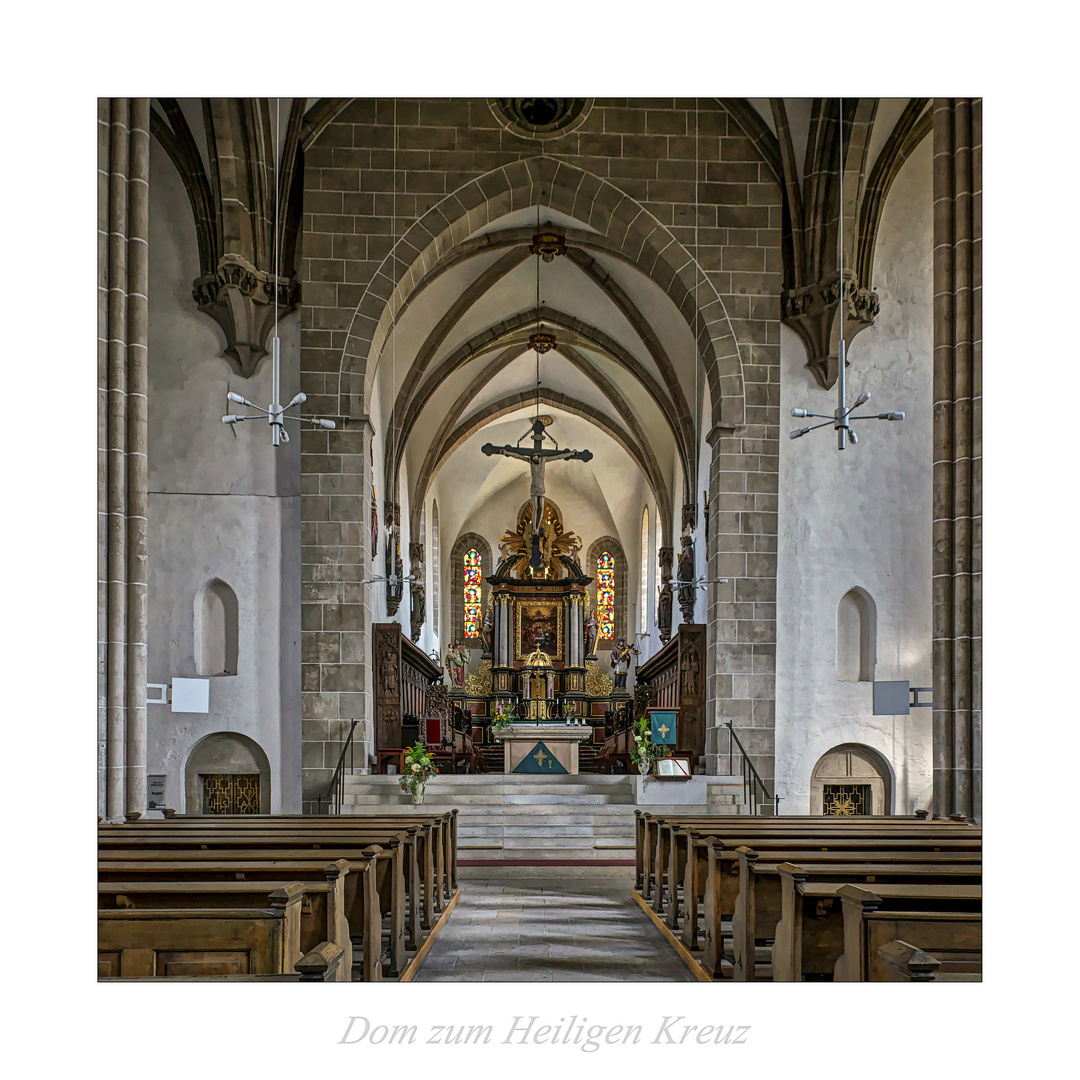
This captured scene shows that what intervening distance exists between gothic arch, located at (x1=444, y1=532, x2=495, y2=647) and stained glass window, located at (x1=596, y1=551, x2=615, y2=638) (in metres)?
3.27

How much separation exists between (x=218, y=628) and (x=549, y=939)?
31.2ft

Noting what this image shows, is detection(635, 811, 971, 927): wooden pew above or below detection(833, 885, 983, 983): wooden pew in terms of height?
below

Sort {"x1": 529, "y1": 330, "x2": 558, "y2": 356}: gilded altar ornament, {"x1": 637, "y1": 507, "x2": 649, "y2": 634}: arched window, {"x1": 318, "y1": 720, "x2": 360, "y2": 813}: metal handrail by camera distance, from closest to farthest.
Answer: {"x1": 318, "y1": 720, "x2": 360, "y2": 813}: metal handrail → {"x1": 529, "y1": 330, "x2": 558, "y2": 356}: gilded altar ornament → {"x1": 637, "y1": 507, "x2": 649, "y2": 634}: arched window

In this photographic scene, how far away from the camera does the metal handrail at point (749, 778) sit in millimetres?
14828

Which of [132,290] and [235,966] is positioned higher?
[132,290]

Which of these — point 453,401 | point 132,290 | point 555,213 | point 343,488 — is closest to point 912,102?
point 555,213

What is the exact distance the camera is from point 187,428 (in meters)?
15.8

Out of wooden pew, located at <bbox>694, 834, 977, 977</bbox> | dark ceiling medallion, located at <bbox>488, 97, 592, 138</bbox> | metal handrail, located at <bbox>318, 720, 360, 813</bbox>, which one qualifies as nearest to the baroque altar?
metal handrail, located at <bbox>318, 720, 360, 813</bbox>

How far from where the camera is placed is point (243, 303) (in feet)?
50.3

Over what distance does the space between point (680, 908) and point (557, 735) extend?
9.48 m

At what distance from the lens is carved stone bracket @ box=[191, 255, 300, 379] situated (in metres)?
15.2

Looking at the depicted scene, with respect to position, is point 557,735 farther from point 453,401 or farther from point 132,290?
point 132,290

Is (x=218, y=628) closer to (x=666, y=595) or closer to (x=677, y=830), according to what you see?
(x=677, y=830)

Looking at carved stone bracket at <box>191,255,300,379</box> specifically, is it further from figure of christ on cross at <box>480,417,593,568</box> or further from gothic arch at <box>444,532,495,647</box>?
gothic arch at <box>444,532,495,647</box>
